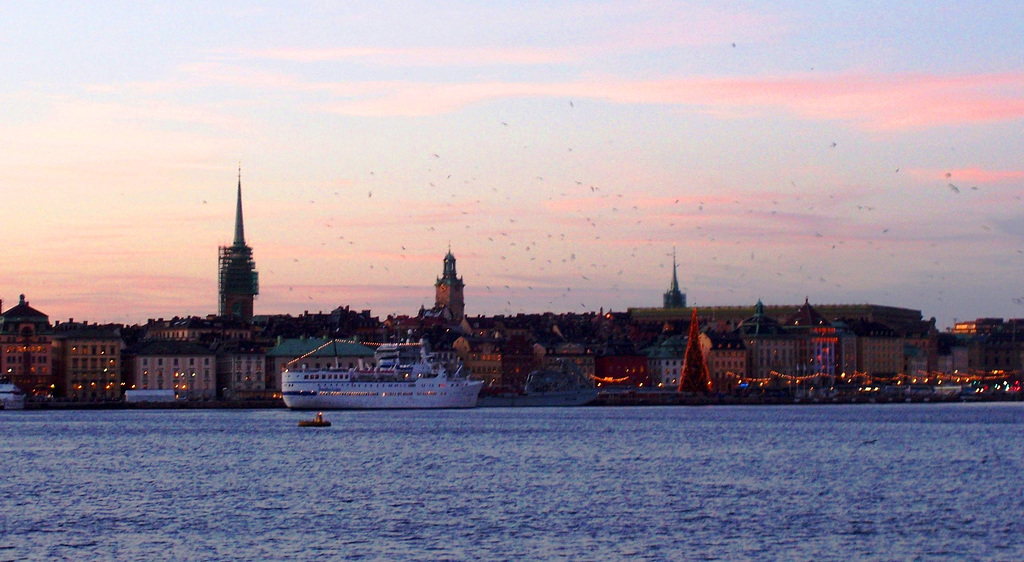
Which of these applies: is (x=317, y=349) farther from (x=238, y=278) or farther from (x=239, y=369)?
(x=238, y=278)

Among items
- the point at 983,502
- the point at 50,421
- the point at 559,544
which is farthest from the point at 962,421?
the point at 559,544

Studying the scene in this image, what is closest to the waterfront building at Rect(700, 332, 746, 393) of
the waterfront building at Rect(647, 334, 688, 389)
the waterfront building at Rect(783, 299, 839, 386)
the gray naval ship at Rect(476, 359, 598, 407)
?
the waterfront building at Rect(647, 334, 688, 389)

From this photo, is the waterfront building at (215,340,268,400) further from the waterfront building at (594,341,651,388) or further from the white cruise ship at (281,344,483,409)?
the waterfront building at (594,341,651,388)

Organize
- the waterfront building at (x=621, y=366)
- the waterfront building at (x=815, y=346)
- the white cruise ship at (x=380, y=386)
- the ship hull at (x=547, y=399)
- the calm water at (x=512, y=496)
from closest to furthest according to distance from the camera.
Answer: the calm water at (x=512, y=496)
the white cruise ship at (x=380, y=386)
the ship hull at (x=547, y=399)
the waterfront building at (x=621, y=366)
the waterfront building at (x=815, y=346)

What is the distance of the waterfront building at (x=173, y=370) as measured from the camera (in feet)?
456

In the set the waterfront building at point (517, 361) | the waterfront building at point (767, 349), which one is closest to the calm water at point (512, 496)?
the waterfront building at point (517, 361)

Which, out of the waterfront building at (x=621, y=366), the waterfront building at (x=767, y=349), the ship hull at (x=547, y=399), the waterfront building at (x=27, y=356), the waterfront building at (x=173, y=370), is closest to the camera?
the ship hull at (x=547, y=399)

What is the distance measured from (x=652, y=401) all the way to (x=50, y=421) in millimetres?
48290

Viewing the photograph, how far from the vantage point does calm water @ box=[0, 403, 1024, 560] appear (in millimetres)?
33594

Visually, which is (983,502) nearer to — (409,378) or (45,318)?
(409,378)

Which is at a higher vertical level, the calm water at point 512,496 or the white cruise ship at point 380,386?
the white cruise ship at point 380,386

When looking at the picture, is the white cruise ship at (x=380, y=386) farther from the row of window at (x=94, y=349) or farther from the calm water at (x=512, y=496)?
the calm water at (x=512, y=496)

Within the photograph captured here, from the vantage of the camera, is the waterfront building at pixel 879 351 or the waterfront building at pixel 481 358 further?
the waterfront building at pixel 879 351

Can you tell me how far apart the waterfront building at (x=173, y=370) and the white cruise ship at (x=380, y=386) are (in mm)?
23605
